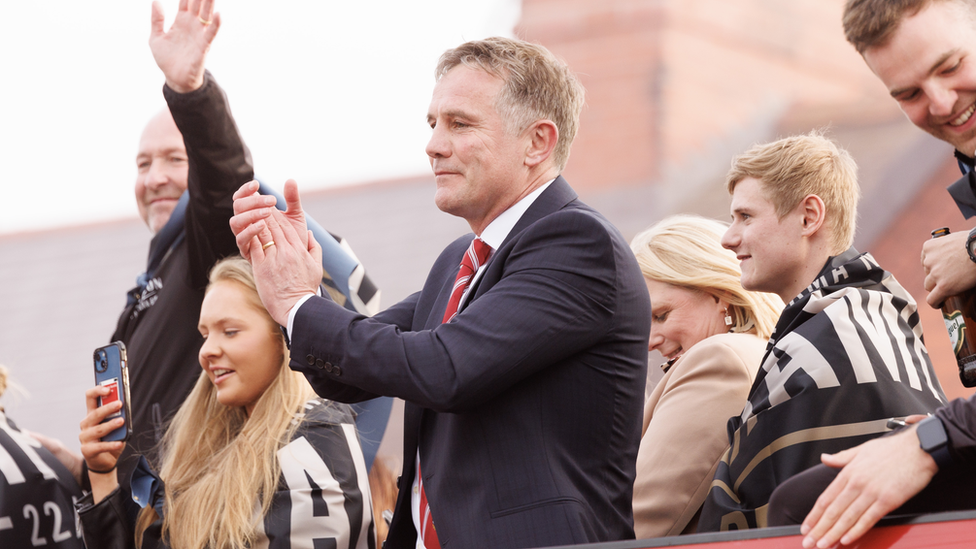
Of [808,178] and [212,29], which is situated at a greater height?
[212,29]

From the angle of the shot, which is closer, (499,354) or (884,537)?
(884,537)

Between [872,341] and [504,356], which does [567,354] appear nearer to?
[504,356]

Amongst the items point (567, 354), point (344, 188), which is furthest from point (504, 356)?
point (344, 188)

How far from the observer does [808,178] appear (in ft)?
8.77

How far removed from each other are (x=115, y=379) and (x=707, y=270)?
5.76 feet

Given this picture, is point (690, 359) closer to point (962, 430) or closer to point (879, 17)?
point (879, 17)

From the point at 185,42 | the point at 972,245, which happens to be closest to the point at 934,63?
the point at 972,245

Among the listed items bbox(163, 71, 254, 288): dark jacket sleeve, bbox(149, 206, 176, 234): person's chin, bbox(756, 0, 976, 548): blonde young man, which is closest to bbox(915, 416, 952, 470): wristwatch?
bbox(756, 0, 976, 548): blonde young man

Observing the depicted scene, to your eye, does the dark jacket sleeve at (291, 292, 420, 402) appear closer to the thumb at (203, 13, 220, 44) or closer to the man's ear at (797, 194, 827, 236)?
the man's ear at (797, 194, 827, 236)

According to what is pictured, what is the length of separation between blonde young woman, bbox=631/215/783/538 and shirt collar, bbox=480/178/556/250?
0.75 m

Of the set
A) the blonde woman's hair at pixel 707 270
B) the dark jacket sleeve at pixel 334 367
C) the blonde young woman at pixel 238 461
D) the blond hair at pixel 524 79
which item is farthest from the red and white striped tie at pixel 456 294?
the blonde woman's hair at pixel 707 270

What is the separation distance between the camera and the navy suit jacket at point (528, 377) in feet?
5.88

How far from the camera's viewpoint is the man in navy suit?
1798 mm

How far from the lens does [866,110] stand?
9.33m
